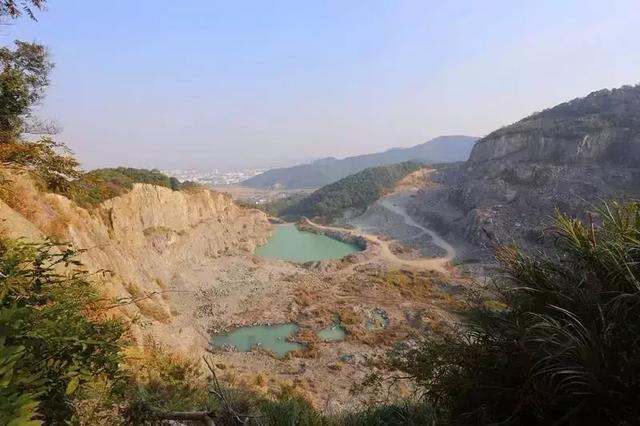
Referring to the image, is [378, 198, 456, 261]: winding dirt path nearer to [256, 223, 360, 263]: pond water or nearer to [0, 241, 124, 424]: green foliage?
[256, 223, 360, 263]: pond water

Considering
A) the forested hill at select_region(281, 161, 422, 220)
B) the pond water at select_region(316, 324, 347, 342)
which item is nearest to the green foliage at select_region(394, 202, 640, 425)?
the pond water at select_region(316, 324, 347, 342)

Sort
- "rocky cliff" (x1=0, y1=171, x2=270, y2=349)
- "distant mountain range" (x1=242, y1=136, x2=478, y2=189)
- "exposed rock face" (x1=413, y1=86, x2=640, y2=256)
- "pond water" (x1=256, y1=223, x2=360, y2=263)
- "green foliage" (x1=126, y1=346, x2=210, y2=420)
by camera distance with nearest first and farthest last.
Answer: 1. "green foliage" (x1=126, y1=346, x2=210, y2=420)
2. "rocky cliff" (x1=0, y1=171, x2=270, y2=349)
3. "exposed rock face" (x1=413, y1=86, x2=640, y2=256)
4. "pond water" (x1=256, y1=223, x2=360, y2=263)
5. "distant mountain range" (x1=242, y1=136, x2=478, y2=189)

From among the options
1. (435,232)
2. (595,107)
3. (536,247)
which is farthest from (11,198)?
(595,107)

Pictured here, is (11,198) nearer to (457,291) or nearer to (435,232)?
(457,291)

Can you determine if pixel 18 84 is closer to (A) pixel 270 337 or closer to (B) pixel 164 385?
(B) pixel 164 385

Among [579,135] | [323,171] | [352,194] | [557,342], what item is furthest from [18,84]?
[323,171]

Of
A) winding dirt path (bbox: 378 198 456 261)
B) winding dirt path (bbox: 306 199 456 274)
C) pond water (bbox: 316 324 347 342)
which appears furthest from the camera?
winding dirt path (bbox: 378 198 456 261)

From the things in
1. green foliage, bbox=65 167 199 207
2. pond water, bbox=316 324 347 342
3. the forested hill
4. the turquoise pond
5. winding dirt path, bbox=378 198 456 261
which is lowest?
pond water, bbox=316 324 347 342
